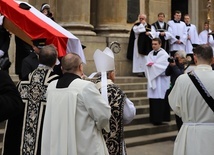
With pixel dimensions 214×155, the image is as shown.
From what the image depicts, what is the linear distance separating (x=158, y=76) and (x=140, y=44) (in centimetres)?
319

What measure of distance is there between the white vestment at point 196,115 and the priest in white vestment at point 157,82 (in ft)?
16.1

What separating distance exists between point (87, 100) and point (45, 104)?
879 mm

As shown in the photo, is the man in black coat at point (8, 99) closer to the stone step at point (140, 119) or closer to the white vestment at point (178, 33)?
the stone step at point (140, 119)

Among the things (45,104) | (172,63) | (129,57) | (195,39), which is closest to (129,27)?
(129,57)

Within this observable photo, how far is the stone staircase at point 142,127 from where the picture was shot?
936cm

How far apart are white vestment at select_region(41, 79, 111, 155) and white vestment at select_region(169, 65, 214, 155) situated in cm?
94

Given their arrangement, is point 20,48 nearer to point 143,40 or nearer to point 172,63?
point 172,63

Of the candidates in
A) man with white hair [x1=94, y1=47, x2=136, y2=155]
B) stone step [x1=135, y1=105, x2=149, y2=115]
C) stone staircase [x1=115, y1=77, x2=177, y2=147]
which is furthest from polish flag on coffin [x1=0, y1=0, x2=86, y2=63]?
stone step [x1=135, y1=105, x2=149, y2=115]

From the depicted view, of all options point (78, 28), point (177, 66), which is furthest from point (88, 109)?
point (78, 28)

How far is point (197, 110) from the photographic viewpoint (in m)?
4.95

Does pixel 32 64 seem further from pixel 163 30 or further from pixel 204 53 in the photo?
pixel 163 30

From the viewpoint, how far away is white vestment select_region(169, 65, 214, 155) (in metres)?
4.93

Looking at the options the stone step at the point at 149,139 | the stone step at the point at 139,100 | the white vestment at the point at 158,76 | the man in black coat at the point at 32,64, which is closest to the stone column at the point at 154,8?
the stone step at the point at 139,100

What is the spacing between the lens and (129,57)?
45.4 ft
